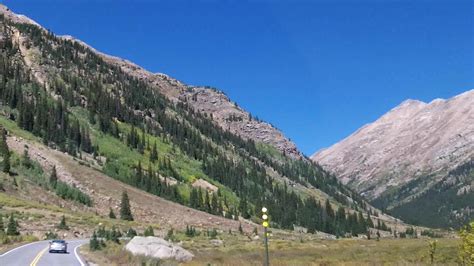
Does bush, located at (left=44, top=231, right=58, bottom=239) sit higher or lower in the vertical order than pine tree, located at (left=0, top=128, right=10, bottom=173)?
lower

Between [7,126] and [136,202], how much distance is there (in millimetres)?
36337

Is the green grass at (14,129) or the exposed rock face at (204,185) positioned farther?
the exposed rock face at (204,185)

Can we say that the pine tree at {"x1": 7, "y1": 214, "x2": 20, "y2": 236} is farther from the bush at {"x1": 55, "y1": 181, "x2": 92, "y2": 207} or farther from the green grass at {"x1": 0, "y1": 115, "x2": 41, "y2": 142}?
the green grass at {"x1": 0, "y1": 115, "x2": 41, "y2": 142}

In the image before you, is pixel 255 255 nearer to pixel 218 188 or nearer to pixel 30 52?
pixel 218 188

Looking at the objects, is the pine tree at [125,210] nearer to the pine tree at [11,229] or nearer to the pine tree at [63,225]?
the pine tree at [63,225]

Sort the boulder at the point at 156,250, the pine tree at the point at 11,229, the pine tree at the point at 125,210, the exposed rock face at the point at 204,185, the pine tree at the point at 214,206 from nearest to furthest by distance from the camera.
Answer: the boulder at the point at 156,250, the pine tree at the point at 11,229, the pine tree at the point at 125,210, the pine tree at the point at 214,206, the exposed rock face at the point at 204,185

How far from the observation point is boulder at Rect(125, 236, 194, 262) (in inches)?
1594

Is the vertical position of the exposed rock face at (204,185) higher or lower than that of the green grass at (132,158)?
lower

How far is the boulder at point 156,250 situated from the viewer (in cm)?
4050

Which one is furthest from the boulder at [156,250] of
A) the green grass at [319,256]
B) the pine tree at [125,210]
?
the pine tree at [125,210]

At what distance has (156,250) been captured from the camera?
41.4 meters

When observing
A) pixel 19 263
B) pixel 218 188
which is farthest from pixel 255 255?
pixel 218 188

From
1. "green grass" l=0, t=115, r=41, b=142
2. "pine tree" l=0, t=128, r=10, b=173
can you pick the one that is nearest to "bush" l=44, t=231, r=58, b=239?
"pine tree" l=0, t=128, r=10, b=173

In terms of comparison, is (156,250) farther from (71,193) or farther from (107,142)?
(107,142)
